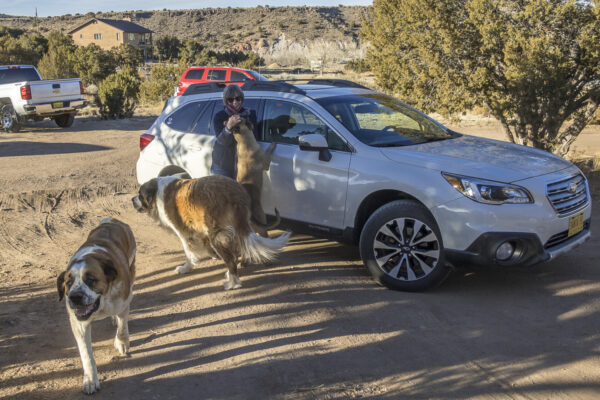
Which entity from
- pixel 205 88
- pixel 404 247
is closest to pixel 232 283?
pixel 404 247

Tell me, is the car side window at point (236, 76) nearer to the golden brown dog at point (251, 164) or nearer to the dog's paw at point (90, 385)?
the golden brown dog at point (251, 164)

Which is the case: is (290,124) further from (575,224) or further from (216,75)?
(216,75)

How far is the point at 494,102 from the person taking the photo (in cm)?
1039

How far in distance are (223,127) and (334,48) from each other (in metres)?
52.6

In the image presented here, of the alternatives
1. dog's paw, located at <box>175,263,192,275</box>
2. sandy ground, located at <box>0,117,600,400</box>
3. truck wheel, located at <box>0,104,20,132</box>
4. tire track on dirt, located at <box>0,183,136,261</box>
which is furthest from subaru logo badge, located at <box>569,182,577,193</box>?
truck wheel, located at <box>0,104,20,132</box>

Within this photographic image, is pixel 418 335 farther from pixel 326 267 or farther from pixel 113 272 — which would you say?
pixel 113 272

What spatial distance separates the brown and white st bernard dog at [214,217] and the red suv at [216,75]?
1610 cm

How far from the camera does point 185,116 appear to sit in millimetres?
7152

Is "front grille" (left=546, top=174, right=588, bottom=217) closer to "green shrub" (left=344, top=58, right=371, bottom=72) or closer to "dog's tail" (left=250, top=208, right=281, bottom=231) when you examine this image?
"dog's tail" (left=250, top=208, right=281, bottom=231)

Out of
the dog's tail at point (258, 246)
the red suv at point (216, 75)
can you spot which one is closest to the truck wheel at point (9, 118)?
the red suv at point (216, 75)

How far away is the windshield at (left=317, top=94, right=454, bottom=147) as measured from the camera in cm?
589

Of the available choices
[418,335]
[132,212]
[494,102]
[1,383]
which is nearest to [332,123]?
[418,335]

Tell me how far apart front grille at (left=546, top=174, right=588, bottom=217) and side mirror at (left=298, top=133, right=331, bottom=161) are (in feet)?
6.80

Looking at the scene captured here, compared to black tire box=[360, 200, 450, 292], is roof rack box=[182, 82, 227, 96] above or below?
above
